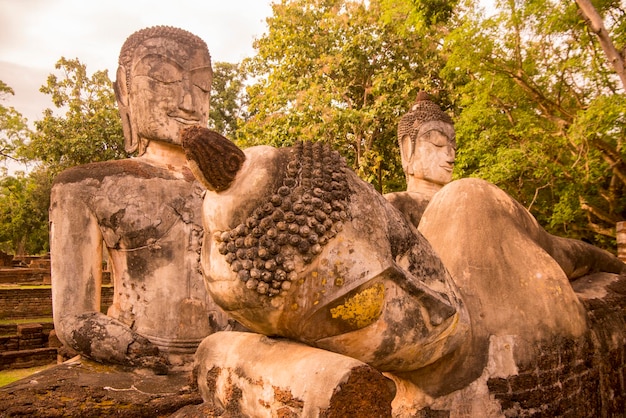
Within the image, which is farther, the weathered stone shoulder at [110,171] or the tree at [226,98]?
Result: the tree at [226,98]

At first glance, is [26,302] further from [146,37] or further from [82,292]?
[146,37]

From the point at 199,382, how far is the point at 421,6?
766 centimetres

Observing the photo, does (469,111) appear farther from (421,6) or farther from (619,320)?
(619,320)

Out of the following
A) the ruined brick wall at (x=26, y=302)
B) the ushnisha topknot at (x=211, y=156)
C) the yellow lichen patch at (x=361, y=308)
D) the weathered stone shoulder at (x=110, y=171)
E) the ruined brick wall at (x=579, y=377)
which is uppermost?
the weathered stone shoulder at (x=110, y=171)

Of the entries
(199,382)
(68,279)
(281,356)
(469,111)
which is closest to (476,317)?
(281,356)

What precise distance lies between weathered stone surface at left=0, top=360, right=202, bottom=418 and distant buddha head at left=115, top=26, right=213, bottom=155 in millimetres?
1472

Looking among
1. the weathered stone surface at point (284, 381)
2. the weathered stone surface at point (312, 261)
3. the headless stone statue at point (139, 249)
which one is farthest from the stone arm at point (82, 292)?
the weathered stone surface at point (312, 261)

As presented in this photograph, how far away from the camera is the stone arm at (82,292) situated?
9.23 feet

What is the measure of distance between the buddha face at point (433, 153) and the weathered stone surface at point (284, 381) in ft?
9.86

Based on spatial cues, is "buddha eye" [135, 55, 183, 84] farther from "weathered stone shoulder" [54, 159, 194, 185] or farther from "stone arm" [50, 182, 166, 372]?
"stone arm" [50, 182, 166, 372]

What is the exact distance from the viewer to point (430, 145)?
15.3 feet

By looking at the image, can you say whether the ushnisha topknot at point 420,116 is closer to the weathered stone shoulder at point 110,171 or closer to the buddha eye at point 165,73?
the buddha eye at point 165,73

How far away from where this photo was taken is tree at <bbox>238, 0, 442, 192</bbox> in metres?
11.8

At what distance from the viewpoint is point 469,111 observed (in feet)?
36.6
